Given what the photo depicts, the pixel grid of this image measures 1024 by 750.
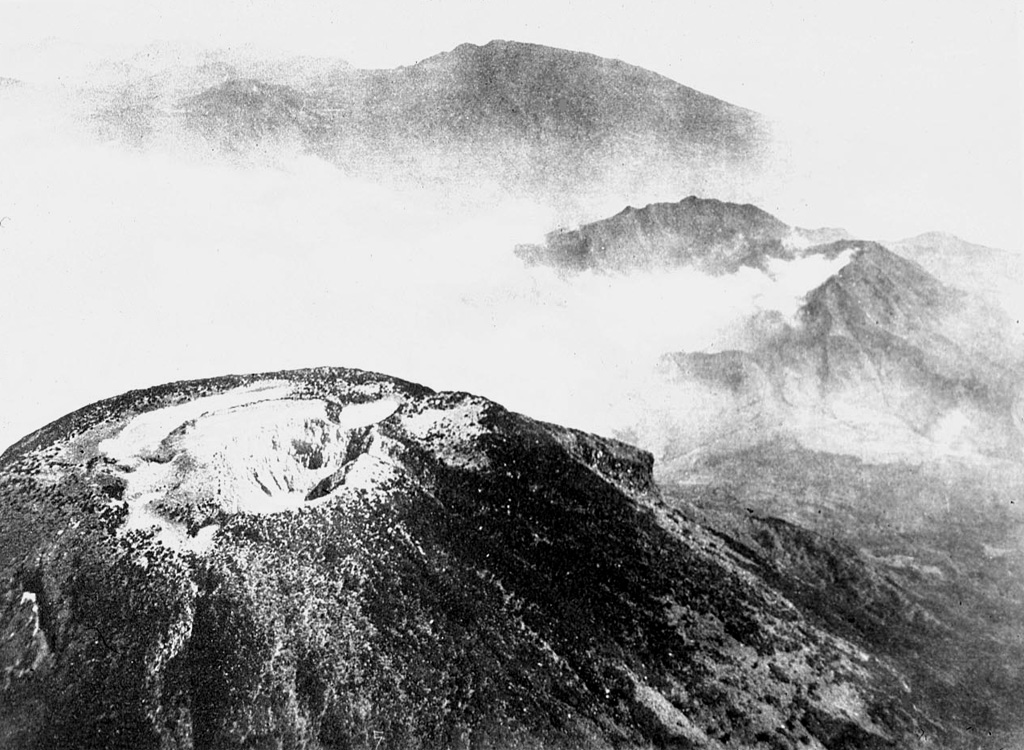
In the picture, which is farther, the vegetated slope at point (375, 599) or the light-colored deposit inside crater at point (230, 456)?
the light-colored deposit inside crater at point (230, 456)

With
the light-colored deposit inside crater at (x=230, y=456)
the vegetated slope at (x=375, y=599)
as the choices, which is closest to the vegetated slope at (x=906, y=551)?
the vegetated slope at (x=375, y=599)

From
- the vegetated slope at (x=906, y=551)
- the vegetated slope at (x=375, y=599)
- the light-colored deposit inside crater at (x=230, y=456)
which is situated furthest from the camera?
the vegetated slope at (x=906, y=551)

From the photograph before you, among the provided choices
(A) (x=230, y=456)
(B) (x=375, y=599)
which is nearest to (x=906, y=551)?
(B) (x=375, y=599)

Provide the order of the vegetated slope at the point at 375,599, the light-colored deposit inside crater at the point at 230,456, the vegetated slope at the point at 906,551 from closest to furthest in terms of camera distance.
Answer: the vegetated slope at the point at 375,599
the light-colored deposit inside crater at the point at 230,456
the vegetated slope at the point at 906,551

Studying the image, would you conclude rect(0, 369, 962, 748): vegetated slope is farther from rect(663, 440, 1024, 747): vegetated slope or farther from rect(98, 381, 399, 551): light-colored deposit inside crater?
rect(663, 440, 1024, 747): vegetated slope

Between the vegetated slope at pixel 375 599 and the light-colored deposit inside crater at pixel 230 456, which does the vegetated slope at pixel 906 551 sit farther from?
the light-colored deposit inside crater at pixel 230 456

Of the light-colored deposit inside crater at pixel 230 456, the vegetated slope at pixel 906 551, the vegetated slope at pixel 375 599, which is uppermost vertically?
the light-colored deposit inside crater at pixel 230 456

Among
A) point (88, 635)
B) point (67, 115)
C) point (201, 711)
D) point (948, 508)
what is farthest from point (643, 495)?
point (948, 508)
